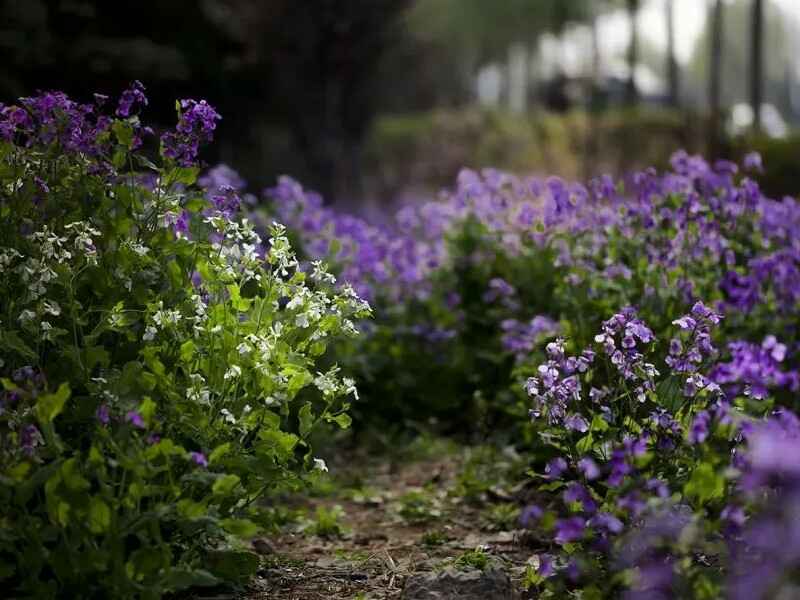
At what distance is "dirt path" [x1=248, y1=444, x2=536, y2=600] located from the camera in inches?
131

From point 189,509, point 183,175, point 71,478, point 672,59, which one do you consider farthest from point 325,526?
point 672,59

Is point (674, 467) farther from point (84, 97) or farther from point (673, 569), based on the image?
point (84, 97)

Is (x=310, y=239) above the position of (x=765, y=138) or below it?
below

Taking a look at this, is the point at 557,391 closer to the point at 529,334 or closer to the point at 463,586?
the point at 463,586

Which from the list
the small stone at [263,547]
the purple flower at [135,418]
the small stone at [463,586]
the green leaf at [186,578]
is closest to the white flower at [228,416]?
the purple flower at [135,418]

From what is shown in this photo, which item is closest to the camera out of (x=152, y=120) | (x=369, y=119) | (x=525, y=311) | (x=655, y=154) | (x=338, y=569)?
(x=338, y=569)

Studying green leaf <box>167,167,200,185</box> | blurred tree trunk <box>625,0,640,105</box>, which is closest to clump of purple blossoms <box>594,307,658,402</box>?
green leaf <box>167,167,200,185</box>

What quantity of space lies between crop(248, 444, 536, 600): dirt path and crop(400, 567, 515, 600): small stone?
132 millimetres

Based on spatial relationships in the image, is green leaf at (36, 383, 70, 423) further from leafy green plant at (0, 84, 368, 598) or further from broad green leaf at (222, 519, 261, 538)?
broad green leaf at (222, 519, 261, 538)

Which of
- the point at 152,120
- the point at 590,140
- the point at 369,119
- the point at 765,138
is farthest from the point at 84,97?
the point at 590,140

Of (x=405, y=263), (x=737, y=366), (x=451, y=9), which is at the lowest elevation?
(x=737, y=366)

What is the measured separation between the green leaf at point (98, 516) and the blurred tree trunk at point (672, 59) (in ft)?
80.6

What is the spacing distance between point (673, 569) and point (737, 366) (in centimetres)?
56

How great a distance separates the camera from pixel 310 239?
5.95 metres
